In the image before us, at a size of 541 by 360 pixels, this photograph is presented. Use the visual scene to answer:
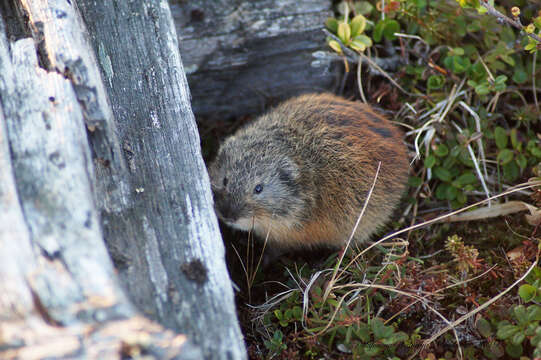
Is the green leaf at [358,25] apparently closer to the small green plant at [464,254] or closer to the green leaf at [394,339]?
the small green plant at [464,254]

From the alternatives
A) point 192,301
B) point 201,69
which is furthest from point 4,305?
point 201,69

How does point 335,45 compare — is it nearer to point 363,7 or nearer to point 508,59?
point 363,7

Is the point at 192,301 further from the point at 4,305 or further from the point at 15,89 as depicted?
the point at 15,89

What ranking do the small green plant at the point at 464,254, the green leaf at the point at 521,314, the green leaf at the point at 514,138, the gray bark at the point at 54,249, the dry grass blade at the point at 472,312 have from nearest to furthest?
the gray bark at the point at 54,249 < the green leaf at the point at 521,314 < the dry grass blade at the point at 472,312 < the small green plant at the point at 464,254 < the green leaf at the point at 514,138

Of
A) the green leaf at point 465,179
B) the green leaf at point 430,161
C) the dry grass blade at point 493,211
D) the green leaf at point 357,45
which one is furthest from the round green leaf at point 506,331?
the green leaf at point 357,45

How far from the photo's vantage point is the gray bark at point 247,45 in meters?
4.95

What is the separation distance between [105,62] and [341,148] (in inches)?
87.3

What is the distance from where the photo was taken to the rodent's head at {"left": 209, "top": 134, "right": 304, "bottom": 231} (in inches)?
179

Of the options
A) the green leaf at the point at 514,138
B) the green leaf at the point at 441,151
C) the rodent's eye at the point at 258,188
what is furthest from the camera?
the green leaf at the point at 441,151

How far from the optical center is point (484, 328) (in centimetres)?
355

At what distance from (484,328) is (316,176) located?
6.38ft

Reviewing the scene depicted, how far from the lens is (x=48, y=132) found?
2674 millimetres

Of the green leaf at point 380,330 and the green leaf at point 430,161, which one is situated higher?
the green leaf at point 430,161

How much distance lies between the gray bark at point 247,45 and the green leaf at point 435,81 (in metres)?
1.04
